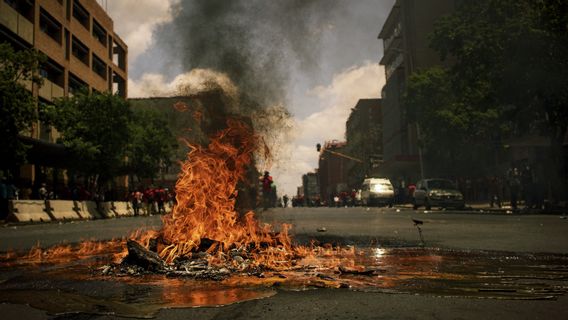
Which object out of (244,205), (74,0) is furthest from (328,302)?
(74,0)

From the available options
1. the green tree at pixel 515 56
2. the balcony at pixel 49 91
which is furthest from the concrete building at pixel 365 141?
the green tree at pixel 515 56

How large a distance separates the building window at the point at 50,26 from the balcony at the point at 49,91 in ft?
13.2

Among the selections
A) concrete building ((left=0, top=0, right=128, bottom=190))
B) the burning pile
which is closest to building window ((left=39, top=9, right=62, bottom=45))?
concrete building ((left=0, top=0, right=128, bottom=190))

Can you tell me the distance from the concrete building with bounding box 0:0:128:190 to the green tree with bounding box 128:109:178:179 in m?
5.79

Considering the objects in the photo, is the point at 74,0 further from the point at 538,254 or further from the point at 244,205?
the point at 538,254

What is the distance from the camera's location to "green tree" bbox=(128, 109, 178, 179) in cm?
4294

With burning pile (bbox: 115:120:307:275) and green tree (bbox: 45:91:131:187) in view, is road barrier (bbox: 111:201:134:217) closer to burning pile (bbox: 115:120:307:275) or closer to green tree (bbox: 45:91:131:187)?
green tree (bbox: 45:91:131:187)

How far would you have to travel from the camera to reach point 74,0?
45.3 meters

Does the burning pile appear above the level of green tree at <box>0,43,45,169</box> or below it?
below

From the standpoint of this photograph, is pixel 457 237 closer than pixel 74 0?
Yes

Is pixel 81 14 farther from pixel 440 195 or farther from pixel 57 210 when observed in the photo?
pixel 440 195

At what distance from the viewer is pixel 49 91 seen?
38938 mm

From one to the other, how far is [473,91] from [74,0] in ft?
114

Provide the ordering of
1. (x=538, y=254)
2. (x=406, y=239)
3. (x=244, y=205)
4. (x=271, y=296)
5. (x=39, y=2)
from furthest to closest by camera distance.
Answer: (x=39, y=2), (x=244, y=205), (x=406, y=239), (x=538, y=254), (x=271, y=296)
